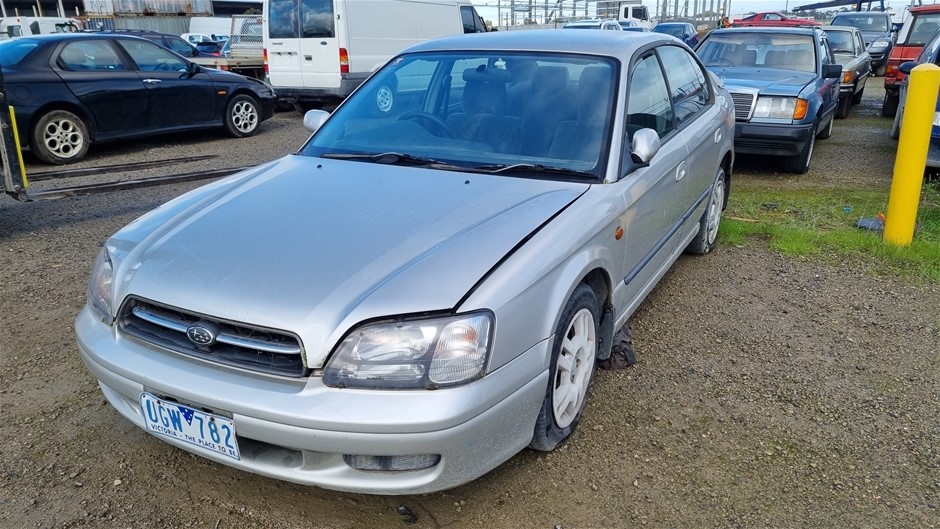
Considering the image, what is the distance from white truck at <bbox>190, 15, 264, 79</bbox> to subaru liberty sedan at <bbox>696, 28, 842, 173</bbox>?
9008 millimetres

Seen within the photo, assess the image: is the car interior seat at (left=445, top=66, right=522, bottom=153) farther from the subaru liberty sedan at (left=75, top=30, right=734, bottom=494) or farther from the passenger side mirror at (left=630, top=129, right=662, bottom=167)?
the passenger side mirror at (left=630, top=129, right=662, bottom=167)

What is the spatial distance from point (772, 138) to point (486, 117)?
16.4 feet

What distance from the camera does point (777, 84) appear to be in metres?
7.48

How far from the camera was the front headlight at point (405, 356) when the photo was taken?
214cm

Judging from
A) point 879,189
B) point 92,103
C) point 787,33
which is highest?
point 787,33

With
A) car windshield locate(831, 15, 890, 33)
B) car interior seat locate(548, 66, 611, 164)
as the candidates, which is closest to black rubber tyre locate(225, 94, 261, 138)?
car interior seat locate(548, 66, 611, 164)

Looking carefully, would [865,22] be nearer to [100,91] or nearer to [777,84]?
[777,84]

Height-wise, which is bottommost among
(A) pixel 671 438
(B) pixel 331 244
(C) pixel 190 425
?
(A) pixel 671 438

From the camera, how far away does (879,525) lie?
2.49 metres

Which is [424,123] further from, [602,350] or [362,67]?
[362,67]

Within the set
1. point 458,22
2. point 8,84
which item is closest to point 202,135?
point 8,84

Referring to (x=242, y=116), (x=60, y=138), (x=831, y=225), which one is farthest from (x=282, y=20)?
(x=831, y=225)

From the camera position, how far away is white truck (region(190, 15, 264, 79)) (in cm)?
1357

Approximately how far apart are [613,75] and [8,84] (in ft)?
24.6
